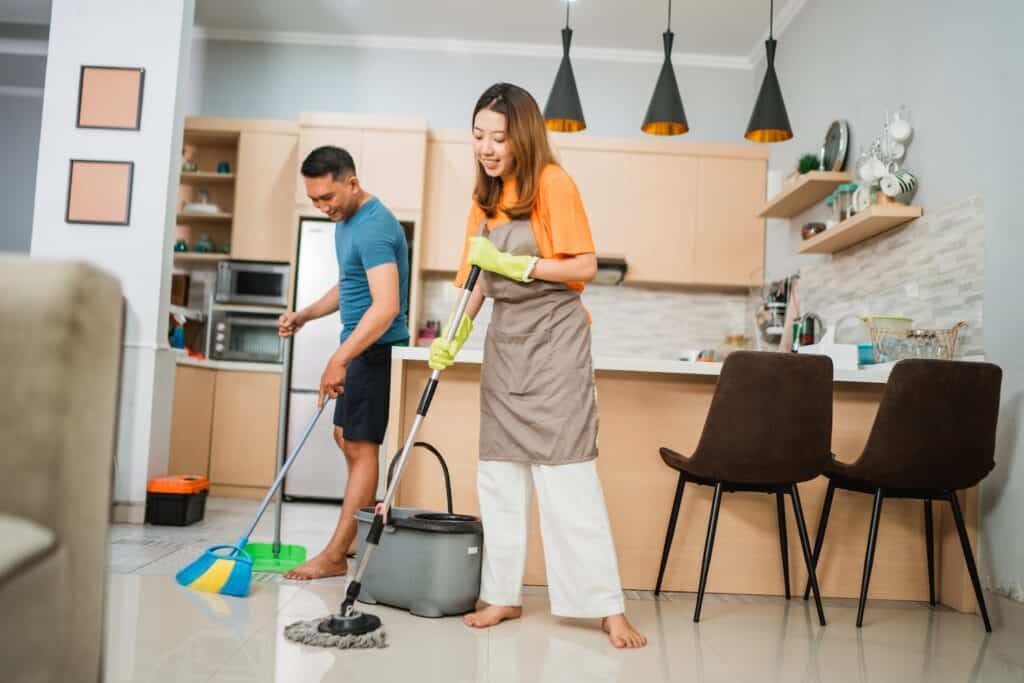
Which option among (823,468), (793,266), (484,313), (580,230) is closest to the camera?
(580,230)

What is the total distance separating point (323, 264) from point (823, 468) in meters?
3.37

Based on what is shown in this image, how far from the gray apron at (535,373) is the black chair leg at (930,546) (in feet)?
4.60

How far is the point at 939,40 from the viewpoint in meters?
3.43

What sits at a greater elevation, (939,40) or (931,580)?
(939,40)

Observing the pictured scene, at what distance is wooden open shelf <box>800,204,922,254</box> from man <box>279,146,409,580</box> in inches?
77.9

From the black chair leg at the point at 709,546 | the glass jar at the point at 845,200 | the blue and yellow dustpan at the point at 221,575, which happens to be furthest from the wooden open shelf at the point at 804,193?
the blue and yellow dustpan at the point at 221,575

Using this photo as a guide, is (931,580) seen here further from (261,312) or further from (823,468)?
(261,312)

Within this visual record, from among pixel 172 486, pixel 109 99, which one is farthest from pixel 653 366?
pixel 109 99

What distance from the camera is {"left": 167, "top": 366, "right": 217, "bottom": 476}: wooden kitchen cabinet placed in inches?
194

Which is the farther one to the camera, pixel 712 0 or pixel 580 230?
pixel 712 0

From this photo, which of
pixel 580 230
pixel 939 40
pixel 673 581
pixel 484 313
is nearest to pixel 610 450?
pixel 673 581

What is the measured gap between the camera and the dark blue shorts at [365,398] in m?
2.85

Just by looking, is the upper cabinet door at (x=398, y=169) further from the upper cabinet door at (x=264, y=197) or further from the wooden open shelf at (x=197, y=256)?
the wooden open shelf at (x=197, y=256)

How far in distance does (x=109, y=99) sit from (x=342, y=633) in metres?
3.19
